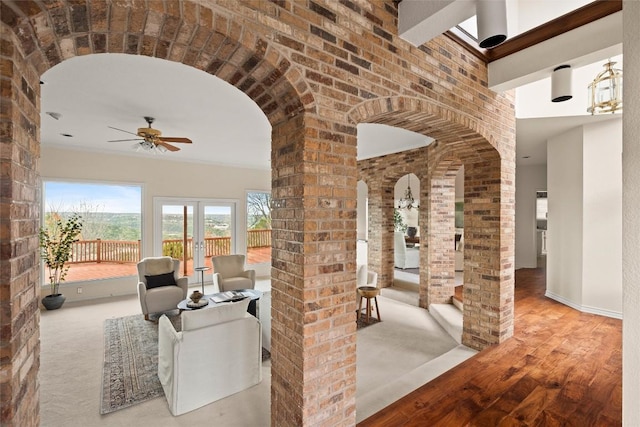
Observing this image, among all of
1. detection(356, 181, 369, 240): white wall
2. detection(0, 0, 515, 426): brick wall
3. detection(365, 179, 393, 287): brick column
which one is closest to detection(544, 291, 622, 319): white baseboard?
detection(365, 179, 393, 287): brick column

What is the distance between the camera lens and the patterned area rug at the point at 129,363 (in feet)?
8.91

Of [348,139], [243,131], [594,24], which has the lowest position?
[348,139]

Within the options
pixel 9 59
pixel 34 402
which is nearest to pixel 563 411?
pixel 34 402

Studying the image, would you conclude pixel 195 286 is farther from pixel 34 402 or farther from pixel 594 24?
pixel 594 24

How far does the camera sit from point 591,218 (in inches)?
175

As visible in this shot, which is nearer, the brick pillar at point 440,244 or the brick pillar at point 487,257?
the brick pillar at point 487,257

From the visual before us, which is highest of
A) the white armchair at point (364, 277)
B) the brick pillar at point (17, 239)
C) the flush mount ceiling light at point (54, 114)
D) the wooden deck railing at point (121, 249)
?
the flush mount ceiling light at point (54, 114)

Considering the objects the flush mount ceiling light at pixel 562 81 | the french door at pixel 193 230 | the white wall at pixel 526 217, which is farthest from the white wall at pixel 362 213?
the flush mount ceiling light at pixel 562 81

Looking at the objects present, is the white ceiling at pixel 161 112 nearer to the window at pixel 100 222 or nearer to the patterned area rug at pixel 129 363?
the window at pixel 100 222

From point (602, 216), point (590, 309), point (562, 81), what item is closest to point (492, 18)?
point (562, 81)

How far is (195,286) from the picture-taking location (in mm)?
6953

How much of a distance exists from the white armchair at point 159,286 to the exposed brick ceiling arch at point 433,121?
4.23m

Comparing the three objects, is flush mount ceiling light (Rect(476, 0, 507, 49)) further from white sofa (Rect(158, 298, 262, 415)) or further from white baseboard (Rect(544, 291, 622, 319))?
white baseboard (Rect(544, 291, 622, 319))

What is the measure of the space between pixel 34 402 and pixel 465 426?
2528 millimetres
